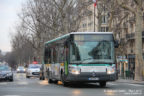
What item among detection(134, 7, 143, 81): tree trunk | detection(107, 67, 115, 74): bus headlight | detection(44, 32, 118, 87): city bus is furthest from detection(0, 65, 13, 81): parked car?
detection(107, 67, 115, 74): bus headlight

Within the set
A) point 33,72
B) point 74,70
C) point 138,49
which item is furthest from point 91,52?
point 33,72

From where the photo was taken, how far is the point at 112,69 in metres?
22.5

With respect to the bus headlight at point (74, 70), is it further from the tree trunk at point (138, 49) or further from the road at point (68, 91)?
the tree trunk at point (138, 49)

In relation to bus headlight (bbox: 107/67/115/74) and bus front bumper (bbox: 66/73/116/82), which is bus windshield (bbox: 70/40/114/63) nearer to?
bus headlight (bbox: 107/67/115/74)

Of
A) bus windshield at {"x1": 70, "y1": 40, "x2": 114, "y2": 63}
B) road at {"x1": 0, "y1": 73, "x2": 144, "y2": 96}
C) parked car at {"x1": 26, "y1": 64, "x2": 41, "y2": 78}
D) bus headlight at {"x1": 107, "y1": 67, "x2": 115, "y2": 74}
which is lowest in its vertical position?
road at {"x1": 0, "y1": 73, "x2": 144, "y2": 96}

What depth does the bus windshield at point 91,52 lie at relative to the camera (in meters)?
22.3

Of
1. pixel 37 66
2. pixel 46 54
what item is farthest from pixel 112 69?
pixel 37 66

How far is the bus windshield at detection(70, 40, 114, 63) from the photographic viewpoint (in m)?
22.3

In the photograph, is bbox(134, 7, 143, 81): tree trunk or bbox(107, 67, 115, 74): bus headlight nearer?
bbox(107, 67, 115, 74): bus headlight

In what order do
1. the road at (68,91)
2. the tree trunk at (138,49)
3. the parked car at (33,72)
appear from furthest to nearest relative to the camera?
the parked car at (33,72)
the tree trunk at (138,49)
the road at (68,91)

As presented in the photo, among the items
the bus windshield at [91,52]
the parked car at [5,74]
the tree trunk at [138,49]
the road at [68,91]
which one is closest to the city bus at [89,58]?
the bus windshield at [91,52]

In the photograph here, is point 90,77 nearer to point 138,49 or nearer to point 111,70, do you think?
point 111,70

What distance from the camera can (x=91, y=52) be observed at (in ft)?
73.2

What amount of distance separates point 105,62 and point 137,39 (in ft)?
39.3
